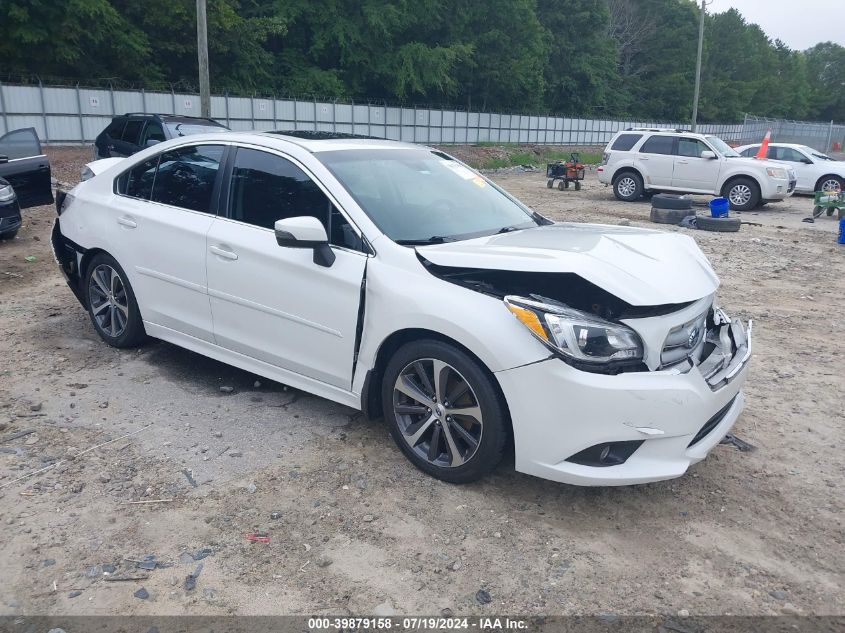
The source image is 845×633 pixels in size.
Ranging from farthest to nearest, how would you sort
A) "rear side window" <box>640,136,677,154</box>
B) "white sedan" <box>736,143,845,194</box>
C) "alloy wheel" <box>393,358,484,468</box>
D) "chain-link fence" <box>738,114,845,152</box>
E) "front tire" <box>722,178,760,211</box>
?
"chain-link fence" <box>738,114,845,152</box>
"white sedan" <box>736,143,845,194</box>
"rear side window" <box>640,136,677,154</box>
"front tire" <box>722,178,760,211</box>
"alloy wheel" <box>393,358,484,468</box>

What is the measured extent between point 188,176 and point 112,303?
126 centimetres

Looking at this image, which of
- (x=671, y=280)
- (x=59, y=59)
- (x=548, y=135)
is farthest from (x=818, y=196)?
(x=548, y=135)

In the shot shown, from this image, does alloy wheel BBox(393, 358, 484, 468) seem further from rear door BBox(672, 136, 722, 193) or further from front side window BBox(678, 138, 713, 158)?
front side window BBox(678, 138, 713, 158)

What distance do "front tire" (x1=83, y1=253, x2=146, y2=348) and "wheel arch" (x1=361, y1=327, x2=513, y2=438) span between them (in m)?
2.28

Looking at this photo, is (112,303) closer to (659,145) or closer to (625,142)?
(659,145)

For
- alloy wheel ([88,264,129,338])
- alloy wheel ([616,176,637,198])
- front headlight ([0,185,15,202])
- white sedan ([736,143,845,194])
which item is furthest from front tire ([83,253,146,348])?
white sedan ([736,143,845,194])

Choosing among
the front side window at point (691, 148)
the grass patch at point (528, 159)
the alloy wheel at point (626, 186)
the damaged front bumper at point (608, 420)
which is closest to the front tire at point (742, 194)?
the front side window at point (691, 148)

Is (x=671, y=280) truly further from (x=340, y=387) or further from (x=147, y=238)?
(x=147, y=238)

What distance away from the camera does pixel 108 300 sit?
540 centimetres

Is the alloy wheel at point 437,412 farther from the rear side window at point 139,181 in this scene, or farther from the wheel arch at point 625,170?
the wheel arch at point 625,170

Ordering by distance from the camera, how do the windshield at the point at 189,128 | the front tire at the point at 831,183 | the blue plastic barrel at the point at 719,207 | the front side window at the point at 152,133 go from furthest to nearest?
1. the front tire at the point at 831,183
2. the blue plastic barrel at the point at 719,207
3. the front side window at the point at 152,133
4. the windshield at the point at 189,128

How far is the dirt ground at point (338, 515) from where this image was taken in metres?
2.87

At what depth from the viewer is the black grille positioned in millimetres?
3379

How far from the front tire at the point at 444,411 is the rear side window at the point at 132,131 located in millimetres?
11907
